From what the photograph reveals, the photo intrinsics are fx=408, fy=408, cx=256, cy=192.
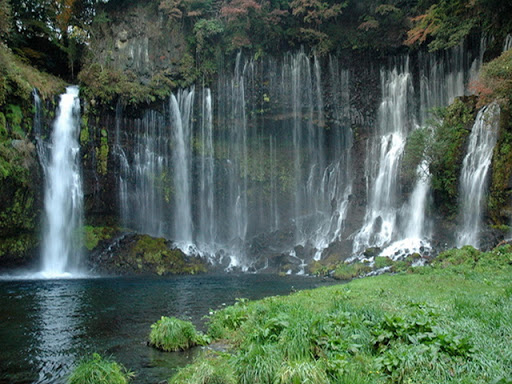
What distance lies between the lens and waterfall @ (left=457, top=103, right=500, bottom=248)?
20.5 m

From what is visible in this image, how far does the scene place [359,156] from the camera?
3120cm

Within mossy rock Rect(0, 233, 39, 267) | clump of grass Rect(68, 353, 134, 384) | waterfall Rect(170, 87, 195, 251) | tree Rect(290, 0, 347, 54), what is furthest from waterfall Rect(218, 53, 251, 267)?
clump of grass Rect(68, 353, 134, 384)

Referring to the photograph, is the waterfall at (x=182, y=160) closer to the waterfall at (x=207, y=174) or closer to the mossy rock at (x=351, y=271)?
the waterfall at (x=207, y=174)

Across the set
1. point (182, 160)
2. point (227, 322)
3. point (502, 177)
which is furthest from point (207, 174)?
point (227, 322)

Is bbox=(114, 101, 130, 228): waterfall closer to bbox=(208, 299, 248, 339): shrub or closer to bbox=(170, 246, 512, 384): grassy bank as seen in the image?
bbox=(208, 299, 248, 339): shrub

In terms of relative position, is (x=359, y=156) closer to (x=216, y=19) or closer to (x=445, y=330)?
(x=216, y=19)

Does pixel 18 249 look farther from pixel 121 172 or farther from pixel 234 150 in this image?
pixel 234 150

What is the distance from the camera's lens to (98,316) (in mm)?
10984

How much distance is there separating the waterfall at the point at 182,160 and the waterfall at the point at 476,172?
18.3m

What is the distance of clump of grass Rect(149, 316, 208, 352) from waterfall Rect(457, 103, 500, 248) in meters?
17.1

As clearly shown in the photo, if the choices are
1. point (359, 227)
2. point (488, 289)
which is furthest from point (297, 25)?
point (488, 289)

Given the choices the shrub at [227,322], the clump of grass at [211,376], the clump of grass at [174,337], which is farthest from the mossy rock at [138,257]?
the clump of grass at [211,376]

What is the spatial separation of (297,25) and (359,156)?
1190 cm

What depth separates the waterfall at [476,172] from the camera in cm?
2053
